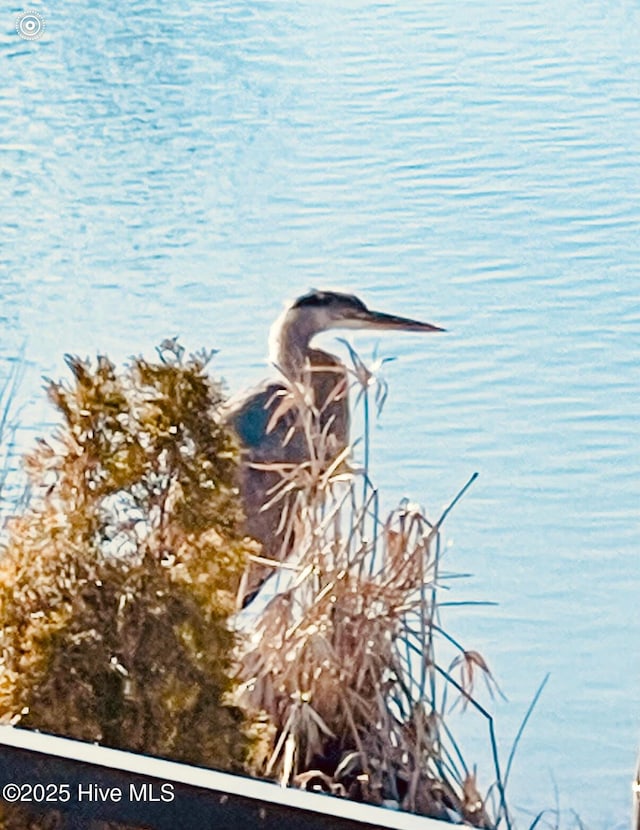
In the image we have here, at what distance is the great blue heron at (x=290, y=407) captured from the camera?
1.38 m

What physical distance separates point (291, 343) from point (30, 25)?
0.46 m

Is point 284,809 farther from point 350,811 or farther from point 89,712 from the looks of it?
point 89,712

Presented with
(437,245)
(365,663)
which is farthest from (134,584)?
(437,245)

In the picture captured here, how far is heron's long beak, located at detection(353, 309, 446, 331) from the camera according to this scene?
4.48ft

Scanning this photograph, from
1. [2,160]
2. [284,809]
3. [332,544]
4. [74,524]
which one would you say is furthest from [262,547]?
[284,809]

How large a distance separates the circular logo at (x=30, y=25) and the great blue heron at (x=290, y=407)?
1.37ft

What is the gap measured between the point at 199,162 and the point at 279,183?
88mm

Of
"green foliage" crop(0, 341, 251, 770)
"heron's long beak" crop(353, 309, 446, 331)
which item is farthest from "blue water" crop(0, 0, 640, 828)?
"green foliage" crop(0, 341, 251, 770)

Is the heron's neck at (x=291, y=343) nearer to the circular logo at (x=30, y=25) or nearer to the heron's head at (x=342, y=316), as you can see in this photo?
the heron's head at (x=342, y=316)

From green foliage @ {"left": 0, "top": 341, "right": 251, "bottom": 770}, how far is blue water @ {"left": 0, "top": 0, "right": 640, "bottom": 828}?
0.60ft

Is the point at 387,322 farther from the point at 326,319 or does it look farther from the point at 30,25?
the point at 30,25

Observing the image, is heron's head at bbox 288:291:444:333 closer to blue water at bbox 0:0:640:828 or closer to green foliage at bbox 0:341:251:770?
blue water at bbox 0:0:640:828

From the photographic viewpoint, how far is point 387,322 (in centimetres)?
138

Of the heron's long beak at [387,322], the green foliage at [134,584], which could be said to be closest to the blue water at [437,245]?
the heron's long beak at [387,322]
